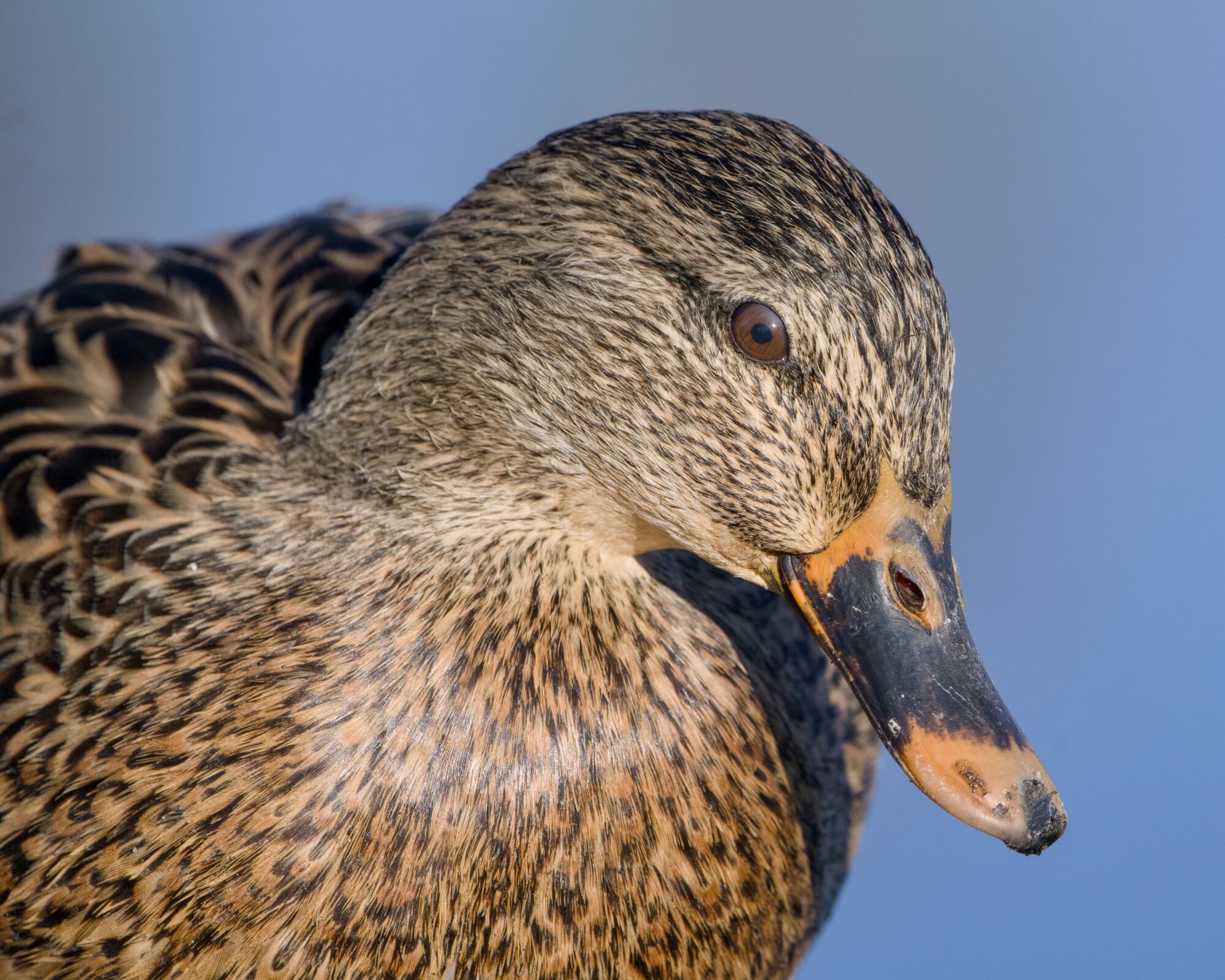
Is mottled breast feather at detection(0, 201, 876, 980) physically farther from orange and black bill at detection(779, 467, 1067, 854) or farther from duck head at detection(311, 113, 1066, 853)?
orange and black bill at detection(779, 467, 1067, 854)

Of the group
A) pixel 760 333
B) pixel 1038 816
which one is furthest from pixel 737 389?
pixel 1038 816

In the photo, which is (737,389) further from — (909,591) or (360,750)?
(360,750)

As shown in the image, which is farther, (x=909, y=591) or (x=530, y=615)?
(x=530, y=615)

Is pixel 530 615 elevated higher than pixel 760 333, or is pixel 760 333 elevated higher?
pixel 760 333

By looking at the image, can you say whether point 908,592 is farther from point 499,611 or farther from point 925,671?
point 499,611

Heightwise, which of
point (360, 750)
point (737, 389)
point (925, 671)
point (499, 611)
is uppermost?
point (737, 389)

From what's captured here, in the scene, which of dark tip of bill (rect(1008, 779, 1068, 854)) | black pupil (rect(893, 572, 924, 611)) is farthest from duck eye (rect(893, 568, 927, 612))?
dark tip of bill (rect(1008, 779, 1068, 854))
